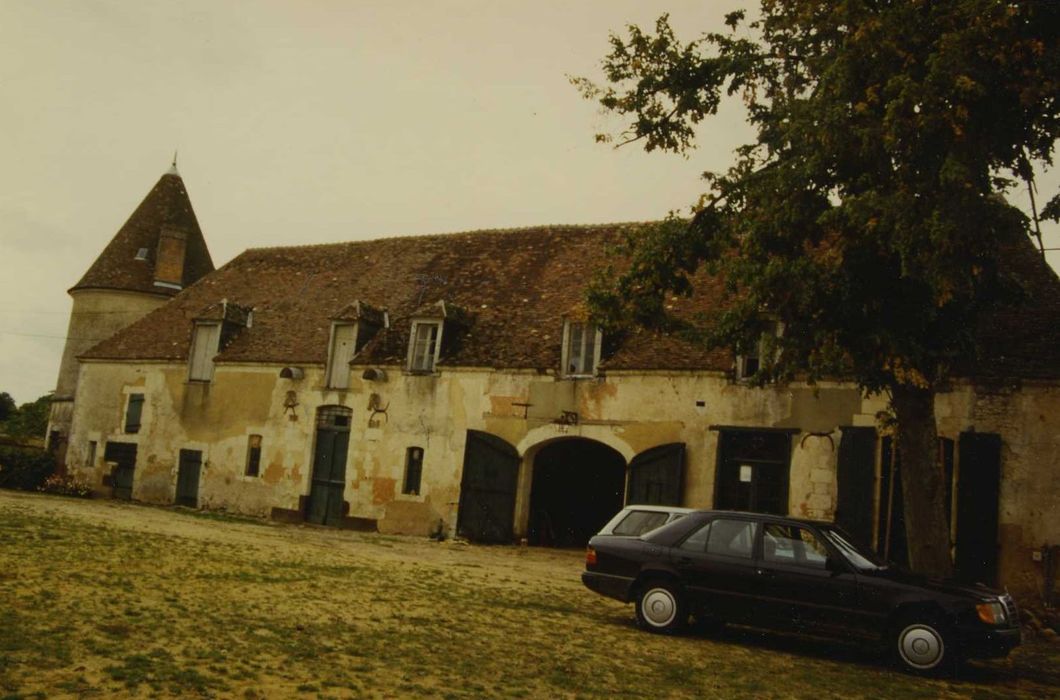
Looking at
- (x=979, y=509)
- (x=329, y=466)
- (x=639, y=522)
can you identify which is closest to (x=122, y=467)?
(x=329, y=466)

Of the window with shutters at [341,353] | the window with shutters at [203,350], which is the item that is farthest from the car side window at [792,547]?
the window with shutters at [203,350]

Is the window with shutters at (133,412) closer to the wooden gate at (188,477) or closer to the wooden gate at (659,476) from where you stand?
the wooden gate at (188,477)

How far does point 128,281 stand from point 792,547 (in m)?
28.9

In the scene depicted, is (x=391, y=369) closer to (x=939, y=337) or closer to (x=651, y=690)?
(x=939, y=337)

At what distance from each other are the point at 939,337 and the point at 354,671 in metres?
9.11

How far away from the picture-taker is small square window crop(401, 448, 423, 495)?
74.4 feet

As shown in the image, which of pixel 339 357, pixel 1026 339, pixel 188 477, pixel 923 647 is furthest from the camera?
pixel 188 477

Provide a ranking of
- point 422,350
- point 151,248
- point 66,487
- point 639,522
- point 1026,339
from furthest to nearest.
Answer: point 151,248 → point 66,487 → point 422,350 → point 1026,339 → point 639,522

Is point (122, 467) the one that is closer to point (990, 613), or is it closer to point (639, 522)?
point (639, 522)

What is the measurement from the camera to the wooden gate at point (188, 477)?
2620 cm

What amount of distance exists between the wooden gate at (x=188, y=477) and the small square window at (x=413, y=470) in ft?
23.4

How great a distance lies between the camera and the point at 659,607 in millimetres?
10336

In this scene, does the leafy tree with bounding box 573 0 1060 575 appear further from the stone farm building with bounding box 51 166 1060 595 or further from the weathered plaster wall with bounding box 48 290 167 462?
the weathered plaster wall with bounding box 48 290 167 462

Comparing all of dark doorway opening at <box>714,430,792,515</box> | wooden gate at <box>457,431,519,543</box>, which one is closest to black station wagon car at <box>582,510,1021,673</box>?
dark doorway opening at <box>714,430,792,515</box>
